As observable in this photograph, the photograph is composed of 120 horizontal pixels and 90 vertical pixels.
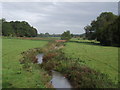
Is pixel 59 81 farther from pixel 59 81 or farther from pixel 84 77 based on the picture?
pixel 84 77

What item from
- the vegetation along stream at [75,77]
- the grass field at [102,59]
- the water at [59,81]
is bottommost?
the water at [59,81]

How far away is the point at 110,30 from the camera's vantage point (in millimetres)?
54812

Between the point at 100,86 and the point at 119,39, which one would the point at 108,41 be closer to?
the point at 119,39

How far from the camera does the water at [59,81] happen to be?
13.9 metres

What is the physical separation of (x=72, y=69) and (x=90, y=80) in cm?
411

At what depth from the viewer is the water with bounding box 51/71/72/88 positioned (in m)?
13.9

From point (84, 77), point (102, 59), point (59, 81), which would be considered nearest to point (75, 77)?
point (84, 77)

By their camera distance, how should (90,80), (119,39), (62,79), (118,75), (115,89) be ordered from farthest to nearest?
(119,39) < (62,79) < (118,75) < (90,80) < (115,89)

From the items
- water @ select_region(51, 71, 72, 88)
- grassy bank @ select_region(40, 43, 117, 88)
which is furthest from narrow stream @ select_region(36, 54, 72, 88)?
grassy bank @ select_region(40, 43, 117, 88)

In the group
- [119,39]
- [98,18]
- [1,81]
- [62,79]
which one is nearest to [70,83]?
[62,79]

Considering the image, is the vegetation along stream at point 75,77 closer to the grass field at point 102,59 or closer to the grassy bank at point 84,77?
the grassy bank at point 84,77

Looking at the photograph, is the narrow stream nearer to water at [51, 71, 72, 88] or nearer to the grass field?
water at [51, 71, 72, 88]

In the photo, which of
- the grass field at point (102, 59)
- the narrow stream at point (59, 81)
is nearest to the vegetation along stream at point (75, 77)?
the narrow stream at point (59, 81)

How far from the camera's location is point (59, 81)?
15133 millimetres
